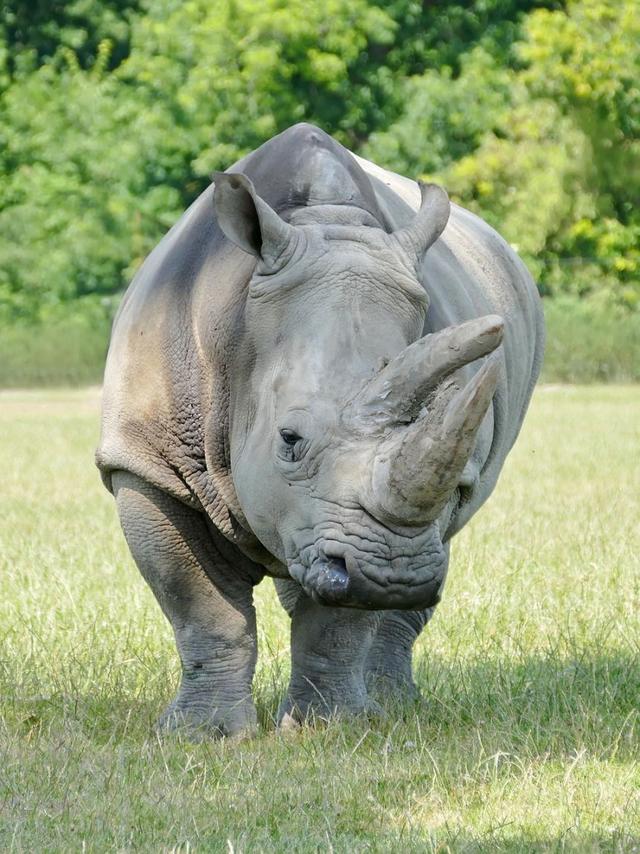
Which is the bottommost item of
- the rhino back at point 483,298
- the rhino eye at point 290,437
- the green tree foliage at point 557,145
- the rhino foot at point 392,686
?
the green tree foliage at point 557,145

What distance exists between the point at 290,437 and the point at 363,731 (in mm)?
1202

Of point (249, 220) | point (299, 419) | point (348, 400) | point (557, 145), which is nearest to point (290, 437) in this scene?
point (299, 419)

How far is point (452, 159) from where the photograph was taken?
117ft

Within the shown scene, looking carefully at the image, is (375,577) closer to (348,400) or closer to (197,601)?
(348,400)

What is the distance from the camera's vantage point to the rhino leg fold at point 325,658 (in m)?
5.49

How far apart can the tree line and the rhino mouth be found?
90.4ft

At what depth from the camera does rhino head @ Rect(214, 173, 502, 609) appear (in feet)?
14.0

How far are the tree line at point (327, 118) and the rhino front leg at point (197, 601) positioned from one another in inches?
1051

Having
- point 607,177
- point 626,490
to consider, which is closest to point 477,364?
point 626,490

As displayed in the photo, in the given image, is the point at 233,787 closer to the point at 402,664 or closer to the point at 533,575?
the point at 402,664

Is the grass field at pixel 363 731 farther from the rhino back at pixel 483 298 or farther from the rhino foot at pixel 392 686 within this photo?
the rhino back at pixel 483 298

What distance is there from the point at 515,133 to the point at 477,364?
28.2 metres

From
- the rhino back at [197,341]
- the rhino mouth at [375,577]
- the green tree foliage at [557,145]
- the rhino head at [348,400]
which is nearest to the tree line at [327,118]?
the green tree foliage at [557,145]

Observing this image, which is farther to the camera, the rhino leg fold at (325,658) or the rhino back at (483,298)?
the rhino back at (483,298)
